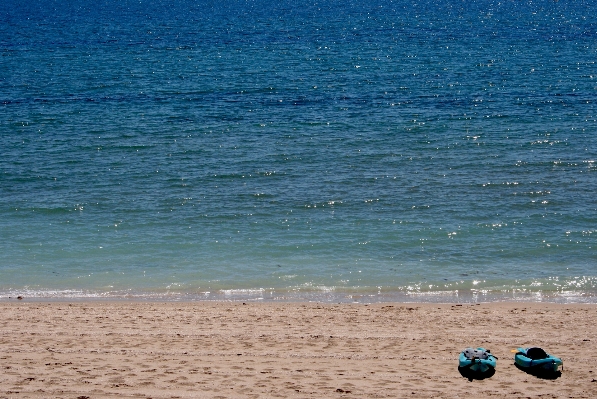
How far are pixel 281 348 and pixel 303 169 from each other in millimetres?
13168

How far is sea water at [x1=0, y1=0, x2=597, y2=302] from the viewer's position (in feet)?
61.8

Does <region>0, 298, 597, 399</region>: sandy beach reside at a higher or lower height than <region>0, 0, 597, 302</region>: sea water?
lower

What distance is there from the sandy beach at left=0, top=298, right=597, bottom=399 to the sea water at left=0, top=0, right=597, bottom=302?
1302 millimetres

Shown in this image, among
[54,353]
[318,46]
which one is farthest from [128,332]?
[318,46]

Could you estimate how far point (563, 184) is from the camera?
24375mm

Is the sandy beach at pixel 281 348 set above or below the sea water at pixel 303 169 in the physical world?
below

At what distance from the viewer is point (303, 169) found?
26.6 metres

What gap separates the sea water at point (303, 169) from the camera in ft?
61.8

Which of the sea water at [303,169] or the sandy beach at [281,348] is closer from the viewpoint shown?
the sandy beach at [281,348]

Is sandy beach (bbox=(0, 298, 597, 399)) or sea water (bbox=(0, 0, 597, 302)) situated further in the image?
sea water (bbox=(0, 0, 597, 302))

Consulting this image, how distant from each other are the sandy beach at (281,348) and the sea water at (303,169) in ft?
4.27

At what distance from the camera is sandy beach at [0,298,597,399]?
39.9 feet

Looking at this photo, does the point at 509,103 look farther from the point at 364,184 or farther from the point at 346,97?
the point at 364,184

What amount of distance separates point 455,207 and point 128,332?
11300 millimetres
